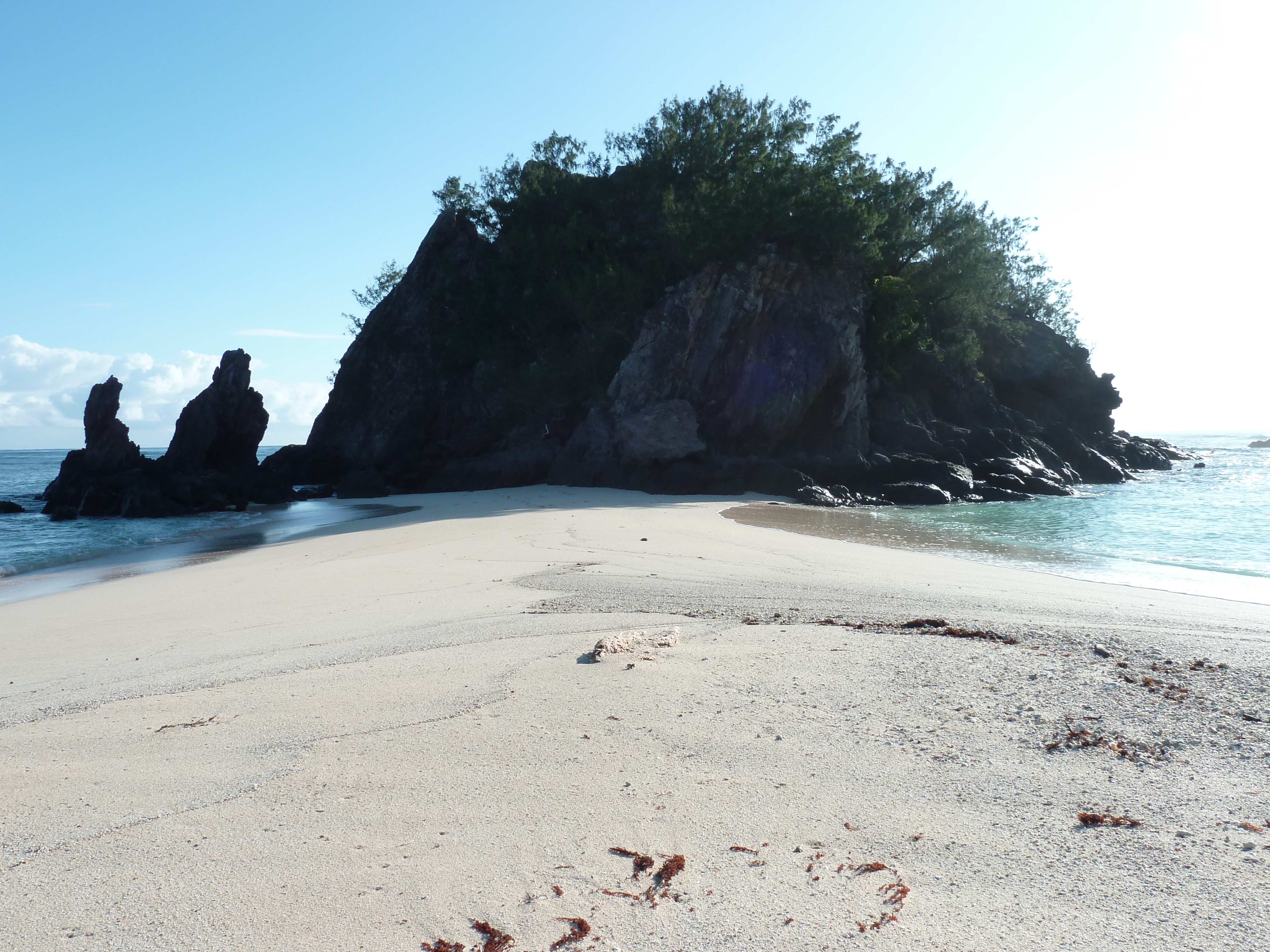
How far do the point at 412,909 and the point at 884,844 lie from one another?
1.37 m

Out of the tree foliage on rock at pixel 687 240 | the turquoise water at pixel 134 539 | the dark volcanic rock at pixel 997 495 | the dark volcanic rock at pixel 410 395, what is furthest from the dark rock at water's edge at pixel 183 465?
the dark volcanic rock at pixel 997 495

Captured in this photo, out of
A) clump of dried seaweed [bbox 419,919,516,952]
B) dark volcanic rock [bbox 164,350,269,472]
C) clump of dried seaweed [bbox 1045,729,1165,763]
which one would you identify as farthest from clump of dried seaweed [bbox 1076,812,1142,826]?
dark volcanic rock [bbox 164,350,269,472]

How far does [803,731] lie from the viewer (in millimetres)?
3229

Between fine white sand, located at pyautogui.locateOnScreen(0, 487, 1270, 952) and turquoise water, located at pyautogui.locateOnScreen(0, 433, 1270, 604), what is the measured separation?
4.90m

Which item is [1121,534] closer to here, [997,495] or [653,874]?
[997,495]

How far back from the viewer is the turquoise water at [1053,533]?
10.1m

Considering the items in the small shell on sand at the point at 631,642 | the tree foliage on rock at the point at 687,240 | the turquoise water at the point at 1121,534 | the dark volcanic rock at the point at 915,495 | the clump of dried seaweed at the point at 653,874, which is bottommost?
the turquoise water at the point at 1121,534

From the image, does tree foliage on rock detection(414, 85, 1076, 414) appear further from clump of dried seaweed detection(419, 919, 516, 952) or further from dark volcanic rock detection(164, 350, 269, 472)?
clump of dried seaweed detection(419, 919, 516, 952)

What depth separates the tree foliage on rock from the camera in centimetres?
2667

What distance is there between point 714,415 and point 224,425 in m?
21.2

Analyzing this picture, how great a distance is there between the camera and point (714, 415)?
25.8 meters

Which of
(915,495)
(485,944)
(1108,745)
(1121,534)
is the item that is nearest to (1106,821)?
(1108,745)

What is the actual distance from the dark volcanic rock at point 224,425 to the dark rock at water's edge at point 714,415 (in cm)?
290

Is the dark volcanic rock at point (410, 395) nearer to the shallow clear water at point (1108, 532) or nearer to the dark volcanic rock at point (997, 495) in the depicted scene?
the dark volcanic rock at point (997, 495)
